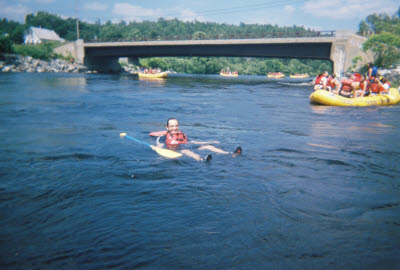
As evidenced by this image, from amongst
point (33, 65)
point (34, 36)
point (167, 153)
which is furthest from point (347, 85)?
point (34, 36)

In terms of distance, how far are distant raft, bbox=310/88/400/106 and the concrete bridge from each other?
17285 millimetres

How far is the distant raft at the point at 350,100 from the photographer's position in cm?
1623

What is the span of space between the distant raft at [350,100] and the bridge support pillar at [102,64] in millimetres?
49791

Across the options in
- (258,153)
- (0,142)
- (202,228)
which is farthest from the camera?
(0,142)

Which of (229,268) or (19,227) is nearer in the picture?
(229,268)

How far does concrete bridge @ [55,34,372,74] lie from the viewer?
1320 inches

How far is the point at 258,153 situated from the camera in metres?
7.30

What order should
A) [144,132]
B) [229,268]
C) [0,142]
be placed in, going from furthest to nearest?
[144,132], [0,142], [229,268]

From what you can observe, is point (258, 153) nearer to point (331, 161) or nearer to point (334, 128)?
point (331, 161)

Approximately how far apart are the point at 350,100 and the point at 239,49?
1077 inches

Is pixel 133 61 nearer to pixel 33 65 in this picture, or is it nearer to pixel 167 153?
pixel 33 65

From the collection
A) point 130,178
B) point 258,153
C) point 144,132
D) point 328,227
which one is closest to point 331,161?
point 258,153

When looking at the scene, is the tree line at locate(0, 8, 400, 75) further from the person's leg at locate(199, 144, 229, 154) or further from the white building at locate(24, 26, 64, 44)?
the person's leg at locate(199, 144, 229, 154)

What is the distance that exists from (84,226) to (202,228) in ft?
4.78
